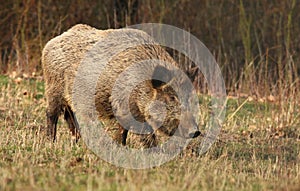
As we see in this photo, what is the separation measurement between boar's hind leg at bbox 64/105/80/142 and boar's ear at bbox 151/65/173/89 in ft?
5.72

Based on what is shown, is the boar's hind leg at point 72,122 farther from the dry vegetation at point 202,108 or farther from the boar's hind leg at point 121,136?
the boar's hind leg at point 121,136

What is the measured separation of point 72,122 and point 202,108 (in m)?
2.76

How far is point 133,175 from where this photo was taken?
580cm

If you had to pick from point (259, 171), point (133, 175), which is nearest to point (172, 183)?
point (133, 175)

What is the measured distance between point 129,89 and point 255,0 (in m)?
11.6

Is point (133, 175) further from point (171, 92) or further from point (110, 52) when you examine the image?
point (110, 52)

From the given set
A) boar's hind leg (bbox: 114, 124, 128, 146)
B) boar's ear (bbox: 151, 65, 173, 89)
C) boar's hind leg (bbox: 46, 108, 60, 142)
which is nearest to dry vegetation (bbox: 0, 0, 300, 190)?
boar's hind leg (bbox: 46, 108, 60, 142)

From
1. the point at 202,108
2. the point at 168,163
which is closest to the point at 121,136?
the point at 168,163

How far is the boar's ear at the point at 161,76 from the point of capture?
7.16 meters

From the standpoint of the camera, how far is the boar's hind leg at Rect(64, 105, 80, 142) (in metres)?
8.57

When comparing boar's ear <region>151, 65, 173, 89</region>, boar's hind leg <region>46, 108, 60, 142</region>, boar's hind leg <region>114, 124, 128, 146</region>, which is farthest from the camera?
boar's hind leg <region>46, 108, 60, 142</region>

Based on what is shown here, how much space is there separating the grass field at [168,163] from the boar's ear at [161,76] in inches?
32.0

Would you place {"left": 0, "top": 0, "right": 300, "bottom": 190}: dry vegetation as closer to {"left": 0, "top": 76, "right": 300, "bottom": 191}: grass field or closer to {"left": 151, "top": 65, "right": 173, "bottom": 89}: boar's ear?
{"left": 0, "top": 76, "right": 300, "bottom": 191}: grass field

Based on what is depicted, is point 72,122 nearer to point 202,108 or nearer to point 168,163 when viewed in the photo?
point 168,163
